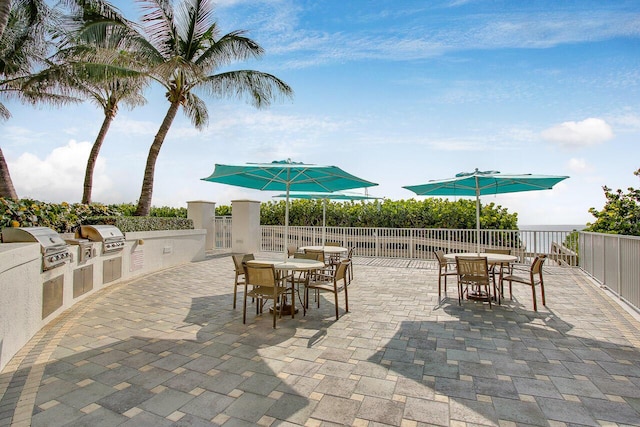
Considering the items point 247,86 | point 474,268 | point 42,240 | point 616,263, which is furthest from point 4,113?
point 616,263

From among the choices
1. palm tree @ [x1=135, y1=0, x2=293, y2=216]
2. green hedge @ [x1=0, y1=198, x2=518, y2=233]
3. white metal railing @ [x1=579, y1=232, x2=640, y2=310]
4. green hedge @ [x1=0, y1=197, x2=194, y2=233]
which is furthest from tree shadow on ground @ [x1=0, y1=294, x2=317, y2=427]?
palm tree @ [x1=135, y1=0, x2=293, y2=216]

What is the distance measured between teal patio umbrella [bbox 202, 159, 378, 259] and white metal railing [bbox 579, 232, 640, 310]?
4.54 m

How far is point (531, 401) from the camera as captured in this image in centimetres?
281

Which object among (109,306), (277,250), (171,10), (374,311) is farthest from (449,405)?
(171,10)

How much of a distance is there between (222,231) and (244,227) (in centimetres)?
150

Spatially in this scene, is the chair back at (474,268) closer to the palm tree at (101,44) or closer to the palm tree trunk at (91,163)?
the palm tree at (101,44)

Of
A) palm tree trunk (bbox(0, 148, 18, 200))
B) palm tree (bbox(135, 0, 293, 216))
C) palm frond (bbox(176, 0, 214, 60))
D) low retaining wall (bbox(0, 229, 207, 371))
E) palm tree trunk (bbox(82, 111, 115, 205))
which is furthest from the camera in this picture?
palm tree trunk (bbox(82, 111, 115, 205))

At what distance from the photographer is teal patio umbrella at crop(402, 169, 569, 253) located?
7.00 meters

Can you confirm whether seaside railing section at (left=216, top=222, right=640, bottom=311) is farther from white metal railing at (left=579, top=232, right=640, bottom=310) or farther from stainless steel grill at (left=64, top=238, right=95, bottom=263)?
stainless steel grill at (left=64, top=238, right=95, bottom=263)

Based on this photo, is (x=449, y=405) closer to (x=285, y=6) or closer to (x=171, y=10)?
(x=285, y=6)

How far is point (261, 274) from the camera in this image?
4855 mm

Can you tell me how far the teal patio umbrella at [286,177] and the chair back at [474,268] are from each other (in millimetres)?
2263

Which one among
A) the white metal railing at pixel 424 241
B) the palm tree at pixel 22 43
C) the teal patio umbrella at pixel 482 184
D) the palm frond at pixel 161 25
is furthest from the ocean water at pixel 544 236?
the palm tree at pixel 22 43

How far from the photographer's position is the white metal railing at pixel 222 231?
47.5ft
